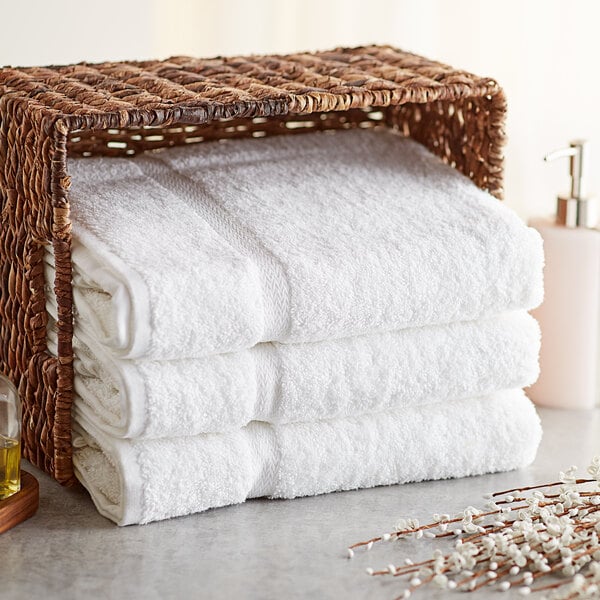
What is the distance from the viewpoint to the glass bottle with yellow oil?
0.96 meters

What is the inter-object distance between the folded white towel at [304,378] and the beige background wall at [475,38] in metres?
0.51

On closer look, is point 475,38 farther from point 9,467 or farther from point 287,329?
point 9,467

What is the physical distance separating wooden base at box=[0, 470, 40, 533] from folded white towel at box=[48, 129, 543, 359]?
0.14 metres

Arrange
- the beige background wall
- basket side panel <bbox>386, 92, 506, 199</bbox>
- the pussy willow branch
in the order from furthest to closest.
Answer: the beige background wall, basket side panel <bbox>386, 92, 506, 199</bbox>, the pussy willow branch

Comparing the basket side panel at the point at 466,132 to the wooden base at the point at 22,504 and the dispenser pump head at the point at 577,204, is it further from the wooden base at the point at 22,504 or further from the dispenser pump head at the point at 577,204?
the wooden base at the point at 22,504

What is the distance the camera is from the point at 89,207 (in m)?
1.01

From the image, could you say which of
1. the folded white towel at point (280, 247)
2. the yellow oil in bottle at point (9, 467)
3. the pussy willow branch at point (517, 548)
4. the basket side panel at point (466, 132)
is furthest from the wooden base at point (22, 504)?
the basket side panel at point (466, 132)

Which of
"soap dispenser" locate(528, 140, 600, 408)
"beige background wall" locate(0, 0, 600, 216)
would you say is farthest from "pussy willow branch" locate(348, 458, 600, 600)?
"beige background wall" locate(0, 0, 600, 216)

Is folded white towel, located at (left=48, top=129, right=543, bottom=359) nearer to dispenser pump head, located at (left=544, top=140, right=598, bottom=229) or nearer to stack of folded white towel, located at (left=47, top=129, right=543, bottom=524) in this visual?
stack of folded white towel, located at (left=47, top=129, right=543, bottom=524)

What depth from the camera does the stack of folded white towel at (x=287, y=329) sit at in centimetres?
92

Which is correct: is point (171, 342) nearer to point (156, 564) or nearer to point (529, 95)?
point (156, 564)

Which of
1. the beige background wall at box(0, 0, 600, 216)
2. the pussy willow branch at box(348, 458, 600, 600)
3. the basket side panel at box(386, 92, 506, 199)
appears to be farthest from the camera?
the beige background wall at box(0, 0, 600, 216)

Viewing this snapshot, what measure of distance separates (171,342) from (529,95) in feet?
2.58

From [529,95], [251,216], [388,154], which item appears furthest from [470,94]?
[529,95]
